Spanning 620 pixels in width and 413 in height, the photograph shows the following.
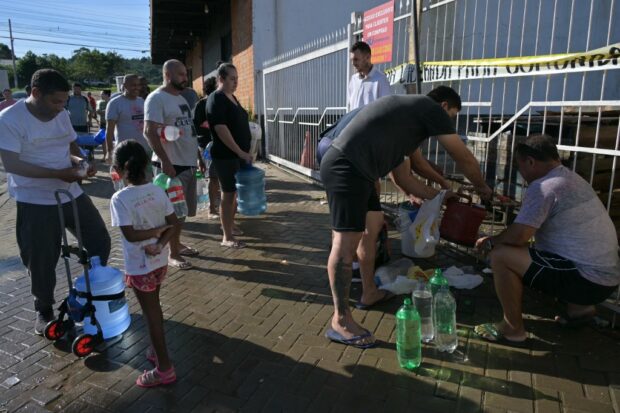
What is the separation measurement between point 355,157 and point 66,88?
1.98 meters

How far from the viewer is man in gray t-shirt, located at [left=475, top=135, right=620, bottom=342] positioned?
9.26ft

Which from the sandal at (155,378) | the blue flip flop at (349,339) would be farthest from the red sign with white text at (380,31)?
the sandal at (155,378)

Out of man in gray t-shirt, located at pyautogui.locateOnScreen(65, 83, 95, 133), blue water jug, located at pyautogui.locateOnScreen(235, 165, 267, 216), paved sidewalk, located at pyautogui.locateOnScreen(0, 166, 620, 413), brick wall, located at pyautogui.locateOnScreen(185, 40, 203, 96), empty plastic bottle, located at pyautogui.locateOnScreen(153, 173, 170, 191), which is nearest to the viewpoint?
paved sidewalk, located at pyautogui.locateOnScreen(0, 166, 620, 413)

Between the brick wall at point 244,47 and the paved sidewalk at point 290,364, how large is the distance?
8786 millimetres

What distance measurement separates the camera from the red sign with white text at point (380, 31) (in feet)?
19.0

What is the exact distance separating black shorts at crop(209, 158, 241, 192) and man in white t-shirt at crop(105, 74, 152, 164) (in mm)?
1097

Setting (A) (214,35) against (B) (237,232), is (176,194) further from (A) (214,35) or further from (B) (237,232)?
(A) (214,35)

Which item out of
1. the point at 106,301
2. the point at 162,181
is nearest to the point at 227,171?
the point at 162,181

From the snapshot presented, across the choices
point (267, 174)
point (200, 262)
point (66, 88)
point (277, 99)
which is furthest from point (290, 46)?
point (66, 88)

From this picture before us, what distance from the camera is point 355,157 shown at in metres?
2.80

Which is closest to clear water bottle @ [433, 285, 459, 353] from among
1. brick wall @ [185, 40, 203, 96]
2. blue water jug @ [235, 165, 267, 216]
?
blue water jug @ [235, 165, 267, 216]

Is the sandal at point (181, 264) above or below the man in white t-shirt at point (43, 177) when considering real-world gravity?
below

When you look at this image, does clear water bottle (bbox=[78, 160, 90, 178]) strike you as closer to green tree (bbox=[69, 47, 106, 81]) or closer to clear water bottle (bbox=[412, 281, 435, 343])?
clear water bottle (bbox=[412, 281, 435, 343])

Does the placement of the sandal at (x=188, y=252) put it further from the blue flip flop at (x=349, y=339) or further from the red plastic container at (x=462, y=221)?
the red plastic container at (x=462, y=221)
